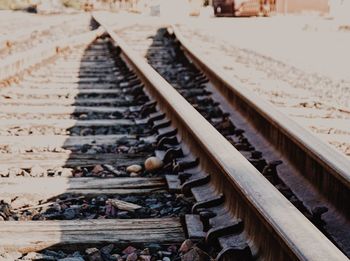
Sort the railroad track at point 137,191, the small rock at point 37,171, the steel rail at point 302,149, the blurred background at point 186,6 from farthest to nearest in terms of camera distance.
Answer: the blurred background at point 186,6, the small rock at point 37,171, the steel rail at point 302,149, the railroad track at point 137,191

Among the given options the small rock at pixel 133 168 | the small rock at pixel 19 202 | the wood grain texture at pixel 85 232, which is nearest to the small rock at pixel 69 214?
the wood grain texture at pixel 85 232

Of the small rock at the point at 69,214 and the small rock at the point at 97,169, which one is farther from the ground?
the small rock at the point at 69,214

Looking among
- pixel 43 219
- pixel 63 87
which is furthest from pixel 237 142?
pixel 63 87

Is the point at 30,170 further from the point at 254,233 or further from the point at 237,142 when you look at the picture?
the point at 254,233

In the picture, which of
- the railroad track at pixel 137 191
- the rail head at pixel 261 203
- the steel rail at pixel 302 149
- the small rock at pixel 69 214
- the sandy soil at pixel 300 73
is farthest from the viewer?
the sandy soil at pixel 300 73

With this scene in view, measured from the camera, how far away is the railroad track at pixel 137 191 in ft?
7.41

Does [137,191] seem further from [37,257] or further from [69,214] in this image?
[37,257]

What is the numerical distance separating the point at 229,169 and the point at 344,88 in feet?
18.6

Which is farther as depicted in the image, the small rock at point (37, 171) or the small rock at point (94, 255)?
the small rock at point (37, 171)

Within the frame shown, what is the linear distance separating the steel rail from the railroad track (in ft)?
0.83

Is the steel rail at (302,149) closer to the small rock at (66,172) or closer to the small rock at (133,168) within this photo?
the small rock at (133,168)

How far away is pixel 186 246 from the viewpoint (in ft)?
7.92

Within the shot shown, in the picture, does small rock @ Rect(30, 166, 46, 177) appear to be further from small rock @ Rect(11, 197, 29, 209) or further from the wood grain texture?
the wood grain texture

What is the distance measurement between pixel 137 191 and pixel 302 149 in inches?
31.5
